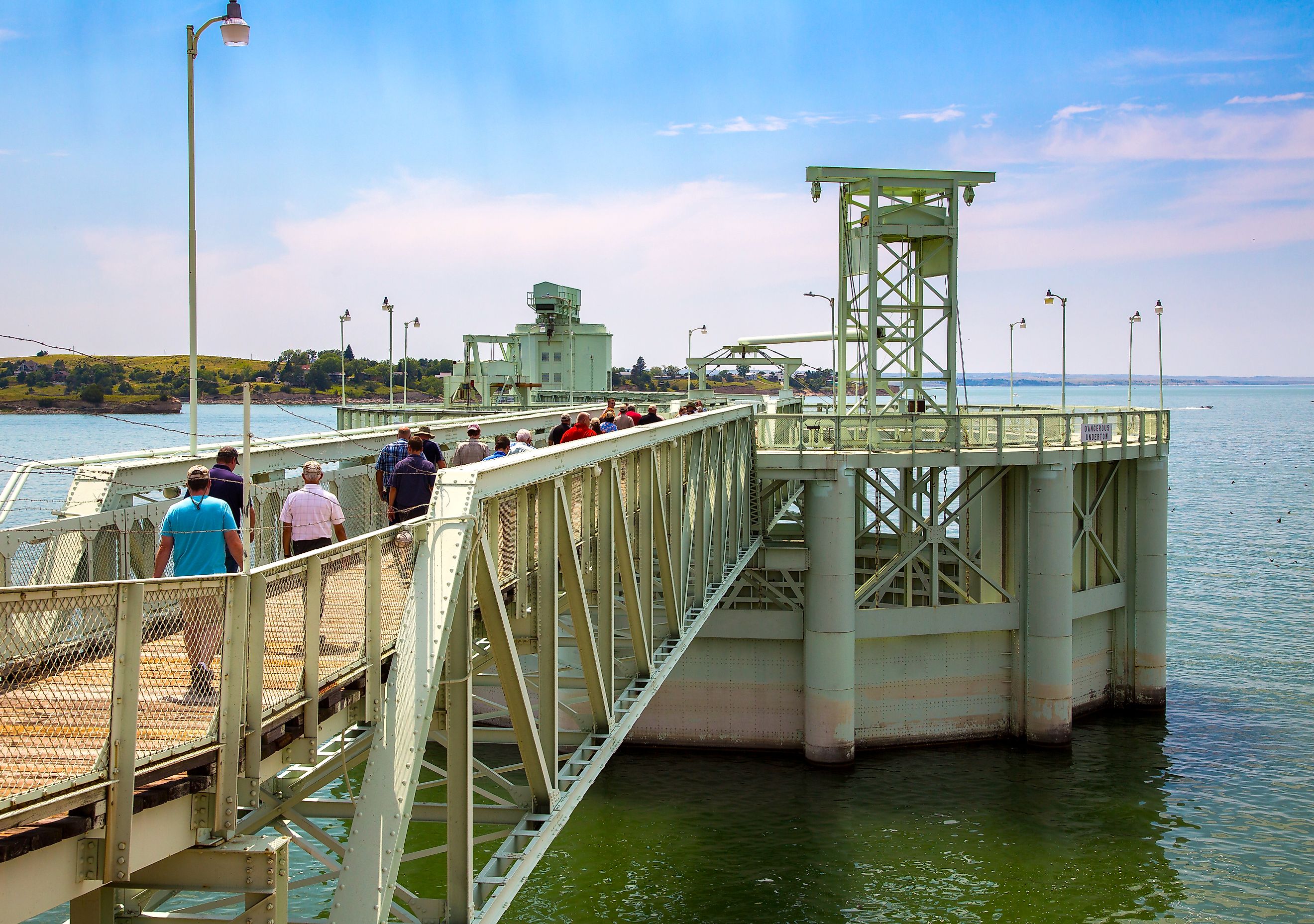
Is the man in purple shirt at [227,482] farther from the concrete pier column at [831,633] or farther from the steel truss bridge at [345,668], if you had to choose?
the concrete pier column at [831,633]

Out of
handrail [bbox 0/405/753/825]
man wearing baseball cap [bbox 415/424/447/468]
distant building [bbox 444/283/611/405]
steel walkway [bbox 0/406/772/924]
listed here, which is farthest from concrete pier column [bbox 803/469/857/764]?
distant building [bbox 444/283/611/405]

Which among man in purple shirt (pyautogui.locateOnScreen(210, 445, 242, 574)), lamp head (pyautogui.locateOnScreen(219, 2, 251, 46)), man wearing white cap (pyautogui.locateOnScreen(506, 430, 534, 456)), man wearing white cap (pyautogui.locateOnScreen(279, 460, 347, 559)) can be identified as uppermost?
lamp head (pyautogui.locateOnScreen(219, 2, 251, 46))

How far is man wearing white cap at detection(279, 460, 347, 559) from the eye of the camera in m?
9.12

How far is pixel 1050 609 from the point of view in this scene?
23.9m

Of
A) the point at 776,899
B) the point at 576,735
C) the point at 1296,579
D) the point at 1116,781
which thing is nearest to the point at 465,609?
the point at 576,735

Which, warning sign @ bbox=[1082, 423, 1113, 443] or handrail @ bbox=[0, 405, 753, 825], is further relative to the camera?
warning sign @ bbox=[1082, 423, 1113, 443]

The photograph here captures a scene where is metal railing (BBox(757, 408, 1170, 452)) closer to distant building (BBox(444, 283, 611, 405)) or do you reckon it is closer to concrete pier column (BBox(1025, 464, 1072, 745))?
concrete pier column (BBox(1025, 464, 1072, 745))

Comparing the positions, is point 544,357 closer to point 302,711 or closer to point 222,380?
point 222,380

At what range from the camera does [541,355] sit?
210ft

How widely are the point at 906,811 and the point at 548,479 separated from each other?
1493 cm

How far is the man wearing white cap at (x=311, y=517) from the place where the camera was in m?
9.12

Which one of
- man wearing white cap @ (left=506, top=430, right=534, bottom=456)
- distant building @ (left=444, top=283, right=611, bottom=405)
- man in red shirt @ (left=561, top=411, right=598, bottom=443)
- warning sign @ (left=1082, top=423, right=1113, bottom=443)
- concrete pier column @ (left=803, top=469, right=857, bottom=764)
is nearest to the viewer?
man wearing white cap @ (left=506, top=430, right=534, bottom=456)

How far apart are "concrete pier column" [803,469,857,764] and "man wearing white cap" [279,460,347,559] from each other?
15056 millimetres

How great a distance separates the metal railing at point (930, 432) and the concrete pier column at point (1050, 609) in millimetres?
991
